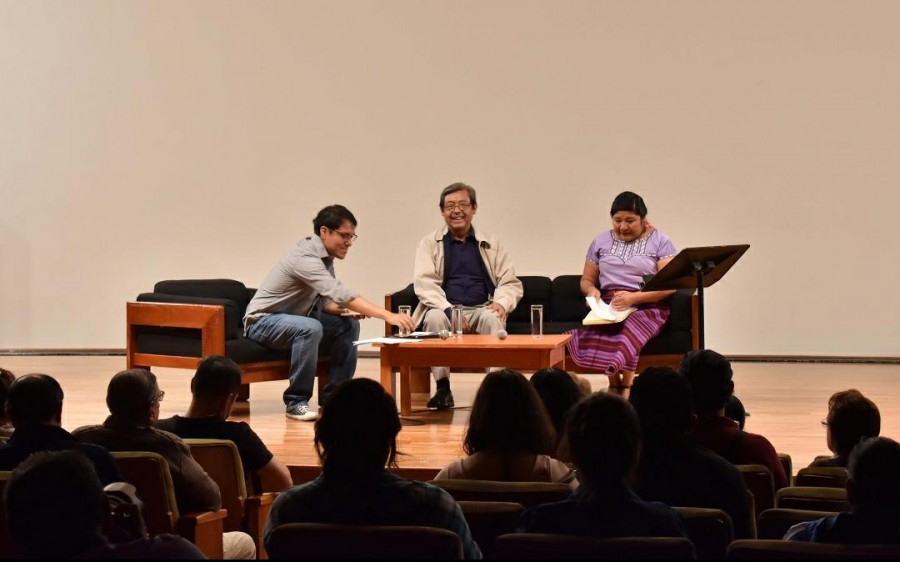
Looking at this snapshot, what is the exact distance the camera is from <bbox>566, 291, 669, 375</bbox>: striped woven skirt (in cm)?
633

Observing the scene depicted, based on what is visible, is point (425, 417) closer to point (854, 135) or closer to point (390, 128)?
point (390, 128)

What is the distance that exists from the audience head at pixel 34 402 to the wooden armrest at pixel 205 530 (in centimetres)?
39

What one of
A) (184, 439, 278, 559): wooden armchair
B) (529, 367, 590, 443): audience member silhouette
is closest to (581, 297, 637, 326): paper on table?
(529, 367, 590, 443): audience member silhouette

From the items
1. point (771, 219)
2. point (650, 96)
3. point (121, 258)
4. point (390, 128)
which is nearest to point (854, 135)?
point (771, 219)

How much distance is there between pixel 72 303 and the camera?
9.34 m

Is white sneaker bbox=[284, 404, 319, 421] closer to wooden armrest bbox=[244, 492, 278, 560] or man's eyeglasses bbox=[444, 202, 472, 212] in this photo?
man's eyeglasses bbox=[444, 202, 472, 212]

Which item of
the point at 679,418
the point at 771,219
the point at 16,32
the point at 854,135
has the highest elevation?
the point at 16,32

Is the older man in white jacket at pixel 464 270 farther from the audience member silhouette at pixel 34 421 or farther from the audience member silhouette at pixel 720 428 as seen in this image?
the audience member silhouette at pixel 34 421

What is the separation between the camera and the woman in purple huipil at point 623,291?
6375 mm

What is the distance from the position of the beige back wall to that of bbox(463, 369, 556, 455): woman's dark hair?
578cm

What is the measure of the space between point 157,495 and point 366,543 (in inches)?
40.1

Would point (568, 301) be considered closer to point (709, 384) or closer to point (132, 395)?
point (709, 384)

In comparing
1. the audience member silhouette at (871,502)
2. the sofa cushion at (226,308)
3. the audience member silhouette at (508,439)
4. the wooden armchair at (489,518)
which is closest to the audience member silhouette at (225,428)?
the audience member silhouette at (508,439)

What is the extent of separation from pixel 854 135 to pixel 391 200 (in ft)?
10.6
